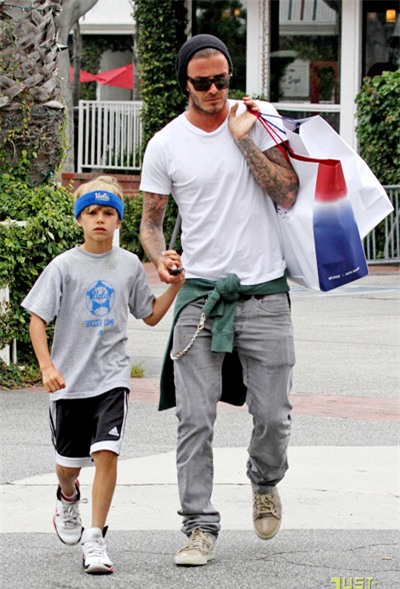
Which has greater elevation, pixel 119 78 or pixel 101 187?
pixel 119 78

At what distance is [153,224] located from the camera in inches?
228

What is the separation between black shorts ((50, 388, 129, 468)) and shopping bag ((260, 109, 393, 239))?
1.23 m

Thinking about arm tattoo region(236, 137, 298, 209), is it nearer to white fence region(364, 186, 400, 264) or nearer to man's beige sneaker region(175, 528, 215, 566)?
man's beige sneaker region(175, 528, 215, 566)

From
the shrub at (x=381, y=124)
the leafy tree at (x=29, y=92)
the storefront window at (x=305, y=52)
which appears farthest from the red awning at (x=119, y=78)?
the leafy tree at (x=29, y=92)

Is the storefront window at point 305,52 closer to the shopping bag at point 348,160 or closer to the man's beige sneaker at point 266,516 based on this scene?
the shopping bag at point 348,160

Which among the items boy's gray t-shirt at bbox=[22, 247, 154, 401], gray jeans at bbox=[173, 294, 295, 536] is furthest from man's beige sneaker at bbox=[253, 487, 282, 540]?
boy's gray t-shirt at bbox=[22, 247, 154, 401]

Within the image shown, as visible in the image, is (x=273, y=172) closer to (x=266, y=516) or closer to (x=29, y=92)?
(x=266, y=516)

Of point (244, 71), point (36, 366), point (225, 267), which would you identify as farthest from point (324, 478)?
point (244, 71)

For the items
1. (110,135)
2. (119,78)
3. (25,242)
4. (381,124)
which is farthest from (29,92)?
(119,78)

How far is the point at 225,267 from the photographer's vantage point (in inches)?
219

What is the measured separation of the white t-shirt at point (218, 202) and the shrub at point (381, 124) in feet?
42.8

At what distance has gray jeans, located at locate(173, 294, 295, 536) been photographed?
18.1ft

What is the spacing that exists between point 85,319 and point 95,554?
36.7 inches

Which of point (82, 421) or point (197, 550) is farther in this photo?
point (82, 421)
